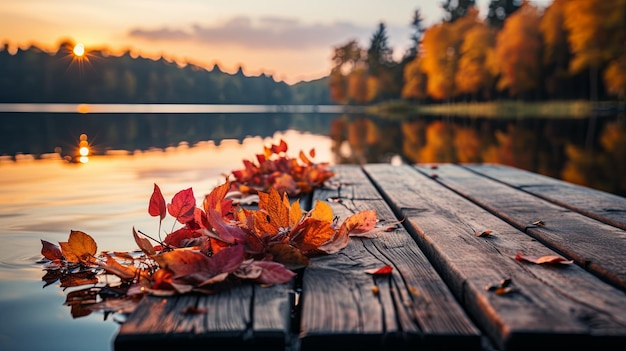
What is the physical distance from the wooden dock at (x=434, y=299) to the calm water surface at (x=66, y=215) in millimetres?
398

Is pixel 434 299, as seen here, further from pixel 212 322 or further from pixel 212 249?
pixel 212 249

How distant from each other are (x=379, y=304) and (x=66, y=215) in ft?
9.93

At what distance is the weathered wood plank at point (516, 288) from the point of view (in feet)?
4.06

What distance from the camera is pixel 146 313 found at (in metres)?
1.40

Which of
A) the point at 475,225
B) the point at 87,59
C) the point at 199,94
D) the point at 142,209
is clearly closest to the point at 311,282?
the point at 475,225

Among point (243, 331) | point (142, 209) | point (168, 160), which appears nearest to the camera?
point (243, 331)

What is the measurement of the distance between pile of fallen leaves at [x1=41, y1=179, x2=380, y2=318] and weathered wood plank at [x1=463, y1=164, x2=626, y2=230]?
126 centimetres

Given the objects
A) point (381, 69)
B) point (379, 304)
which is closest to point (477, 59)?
point (381, 69)

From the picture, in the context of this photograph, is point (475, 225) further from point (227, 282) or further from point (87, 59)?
point (87, 59)

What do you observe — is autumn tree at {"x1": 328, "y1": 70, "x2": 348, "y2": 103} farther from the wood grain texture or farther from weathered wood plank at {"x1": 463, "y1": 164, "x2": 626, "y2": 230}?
the wood grain texture

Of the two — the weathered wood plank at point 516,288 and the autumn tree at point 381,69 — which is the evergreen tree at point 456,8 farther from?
the weathered wood plank at point 516,288

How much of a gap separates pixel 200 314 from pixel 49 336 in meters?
0.59

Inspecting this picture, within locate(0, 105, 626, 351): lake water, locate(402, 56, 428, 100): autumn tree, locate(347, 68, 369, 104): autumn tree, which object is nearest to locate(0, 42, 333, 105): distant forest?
locate(347, 68, 369, 104): autumn tree

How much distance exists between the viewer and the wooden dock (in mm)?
1271
